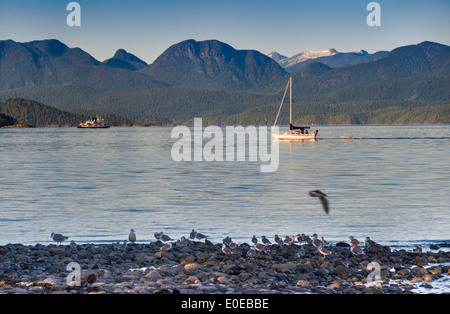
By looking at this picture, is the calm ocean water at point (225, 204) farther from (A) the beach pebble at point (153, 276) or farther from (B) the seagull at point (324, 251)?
(A) the beach pebble at point (153, 276)

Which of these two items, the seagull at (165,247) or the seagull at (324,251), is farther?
the seagull at (165,247)

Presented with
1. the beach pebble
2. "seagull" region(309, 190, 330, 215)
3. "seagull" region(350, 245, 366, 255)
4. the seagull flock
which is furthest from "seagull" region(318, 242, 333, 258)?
the beach pebble

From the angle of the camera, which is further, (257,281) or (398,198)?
(398,198)

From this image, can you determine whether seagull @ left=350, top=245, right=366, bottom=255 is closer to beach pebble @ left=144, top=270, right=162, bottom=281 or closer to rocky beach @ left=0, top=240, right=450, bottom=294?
rocky beach @ left=0, top=240, right=450, bottom=294

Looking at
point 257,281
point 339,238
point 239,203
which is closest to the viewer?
point 257,281

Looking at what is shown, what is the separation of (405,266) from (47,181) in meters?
35.5

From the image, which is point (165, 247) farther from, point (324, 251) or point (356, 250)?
point (356, 250)

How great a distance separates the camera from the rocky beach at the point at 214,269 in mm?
14172

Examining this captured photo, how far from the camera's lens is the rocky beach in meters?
14.2

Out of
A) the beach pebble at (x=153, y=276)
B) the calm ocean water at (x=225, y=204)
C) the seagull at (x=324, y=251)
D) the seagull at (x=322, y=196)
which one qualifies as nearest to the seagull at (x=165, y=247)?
the beach pebble at (x=153, y=276)

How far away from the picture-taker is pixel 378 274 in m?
15.8

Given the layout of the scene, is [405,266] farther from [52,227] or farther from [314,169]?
[314,169]

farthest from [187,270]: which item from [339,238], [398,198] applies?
[398,198]

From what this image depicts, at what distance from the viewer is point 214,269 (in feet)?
53.9
